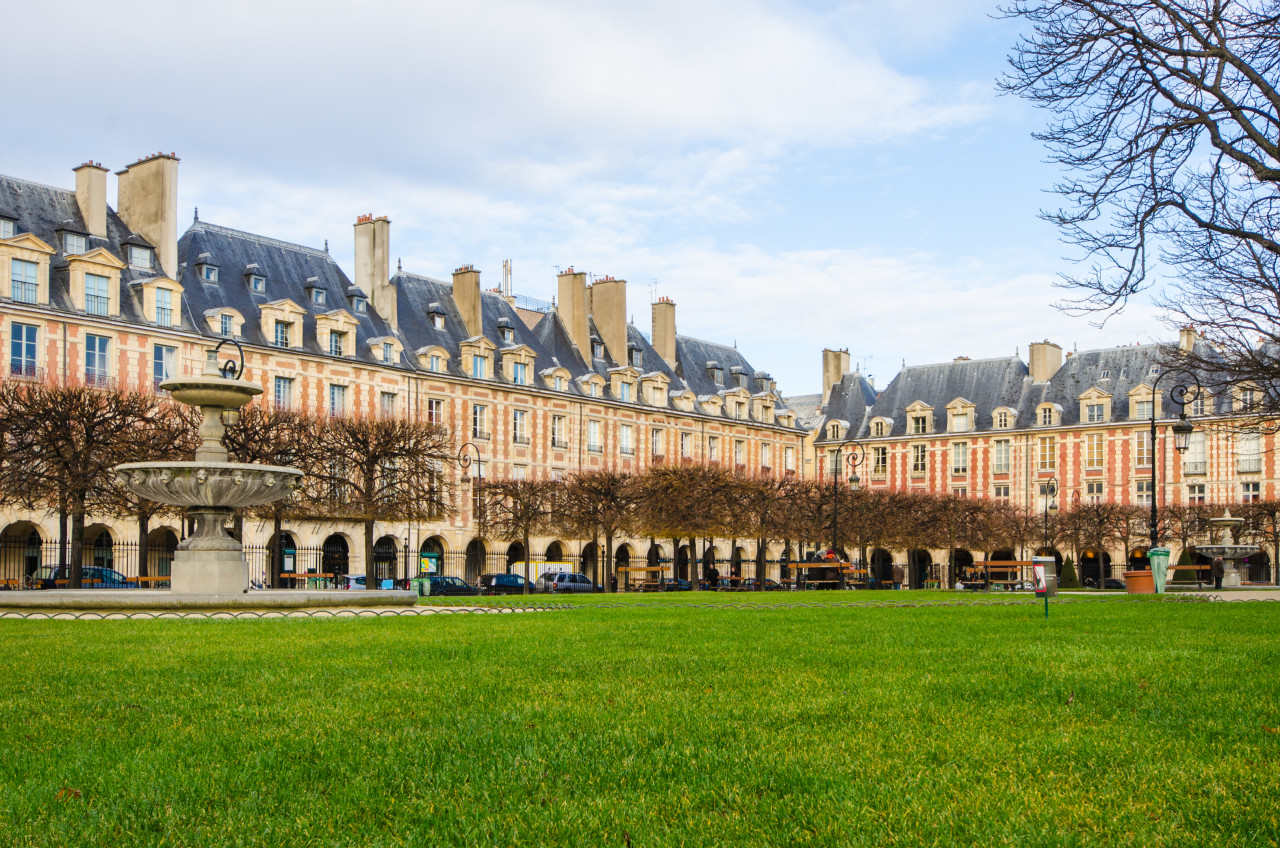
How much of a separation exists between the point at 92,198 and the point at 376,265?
12273 millimetres

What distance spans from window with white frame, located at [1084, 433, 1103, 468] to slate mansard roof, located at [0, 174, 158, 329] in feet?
150

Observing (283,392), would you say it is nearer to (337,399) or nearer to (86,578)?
(337,399)

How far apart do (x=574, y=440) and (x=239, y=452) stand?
77.5 feet

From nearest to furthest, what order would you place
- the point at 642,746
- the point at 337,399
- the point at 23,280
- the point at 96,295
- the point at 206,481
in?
the point at 642,746 < the point at 206,481 < the point at 23,280 < the point at 96,295 < the point at 337,399

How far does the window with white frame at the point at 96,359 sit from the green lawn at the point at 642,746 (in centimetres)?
3315

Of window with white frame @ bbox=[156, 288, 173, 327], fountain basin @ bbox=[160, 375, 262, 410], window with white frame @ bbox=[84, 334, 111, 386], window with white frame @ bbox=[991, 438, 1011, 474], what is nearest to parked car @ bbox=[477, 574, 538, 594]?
window with white frame @ bbox=[156, 288, 173, 327]

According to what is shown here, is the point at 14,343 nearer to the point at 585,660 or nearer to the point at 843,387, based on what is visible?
the point at 585,660

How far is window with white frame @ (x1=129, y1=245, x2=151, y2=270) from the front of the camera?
140 ft

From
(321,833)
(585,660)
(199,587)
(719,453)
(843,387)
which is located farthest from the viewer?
(843,387)

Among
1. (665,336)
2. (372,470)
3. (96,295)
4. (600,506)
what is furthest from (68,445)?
(665,336)

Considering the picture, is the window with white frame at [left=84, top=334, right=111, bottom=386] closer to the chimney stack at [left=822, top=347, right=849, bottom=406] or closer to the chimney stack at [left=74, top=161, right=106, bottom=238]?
the chimney stack at [left=74, top=161, right=106, bottom=238]

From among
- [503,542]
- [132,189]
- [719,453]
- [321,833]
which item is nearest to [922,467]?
[719,453]

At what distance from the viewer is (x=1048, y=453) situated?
67.3 meters

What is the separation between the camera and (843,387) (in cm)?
7756
